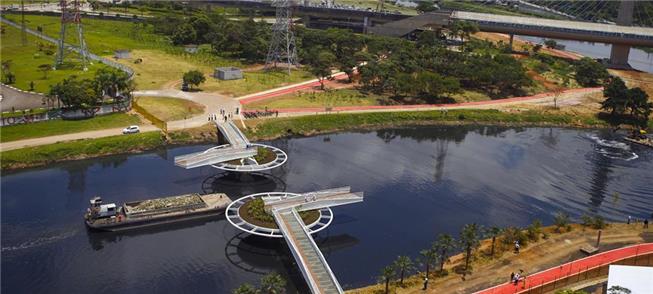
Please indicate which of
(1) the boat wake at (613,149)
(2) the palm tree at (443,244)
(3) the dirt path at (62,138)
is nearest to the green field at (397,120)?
(1) the boat wake at (613,149)

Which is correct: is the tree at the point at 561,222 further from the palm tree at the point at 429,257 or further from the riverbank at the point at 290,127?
the riverbank at the point at 290,127

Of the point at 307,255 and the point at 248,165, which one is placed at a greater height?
the point at 248,165

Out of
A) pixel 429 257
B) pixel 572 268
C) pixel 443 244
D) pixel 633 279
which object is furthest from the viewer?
pixel 572 268

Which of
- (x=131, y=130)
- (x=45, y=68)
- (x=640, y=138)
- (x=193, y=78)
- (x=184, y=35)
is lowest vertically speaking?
(x=131, y=130)

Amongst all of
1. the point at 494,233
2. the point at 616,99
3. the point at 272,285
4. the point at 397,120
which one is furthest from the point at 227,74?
the point at 272,285

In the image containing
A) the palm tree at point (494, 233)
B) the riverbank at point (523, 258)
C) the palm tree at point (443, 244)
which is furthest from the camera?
the palm tree at point (494, 233)

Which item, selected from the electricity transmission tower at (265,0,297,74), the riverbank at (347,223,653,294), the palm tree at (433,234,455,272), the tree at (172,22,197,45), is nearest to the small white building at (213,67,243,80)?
the electricity transmission tower at (265,0,297,74)

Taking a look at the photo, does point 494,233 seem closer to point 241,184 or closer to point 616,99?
point 241,184

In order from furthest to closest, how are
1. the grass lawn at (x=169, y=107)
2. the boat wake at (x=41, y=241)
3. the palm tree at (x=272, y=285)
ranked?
the grass lawn at (x=169, y=107)
the boat wake at (x=41, y=241)
the palm tree at (x=272, y=285)
